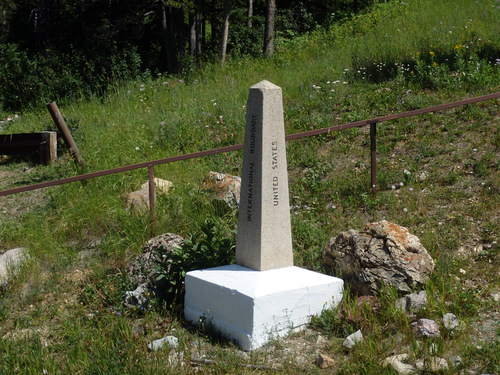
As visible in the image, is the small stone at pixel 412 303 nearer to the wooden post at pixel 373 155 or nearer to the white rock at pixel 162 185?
the wooden post at pixel 373 155

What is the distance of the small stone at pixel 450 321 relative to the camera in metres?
4.29

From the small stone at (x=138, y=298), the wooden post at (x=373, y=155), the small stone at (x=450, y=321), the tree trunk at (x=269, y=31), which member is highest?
the tree trunk at (x=269, y=31)

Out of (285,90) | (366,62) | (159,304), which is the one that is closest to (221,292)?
(159,304)

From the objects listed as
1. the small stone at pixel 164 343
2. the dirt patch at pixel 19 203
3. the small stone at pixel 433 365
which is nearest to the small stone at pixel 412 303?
the small stone at pixel 433 365

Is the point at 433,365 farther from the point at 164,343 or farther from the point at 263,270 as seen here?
the point at 164,343

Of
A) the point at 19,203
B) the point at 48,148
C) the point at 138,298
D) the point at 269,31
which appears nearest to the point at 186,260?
the point at 138,298

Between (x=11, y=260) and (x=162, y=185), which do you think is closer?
(x=11, y=260)

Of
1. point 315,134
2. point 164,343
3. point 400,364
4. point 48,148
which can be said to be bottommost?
point 48,148

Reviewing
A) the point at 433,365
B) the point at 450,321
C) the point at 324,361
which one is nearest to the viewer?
the point at 433,365

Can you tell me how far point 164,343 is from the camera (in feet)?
14.6

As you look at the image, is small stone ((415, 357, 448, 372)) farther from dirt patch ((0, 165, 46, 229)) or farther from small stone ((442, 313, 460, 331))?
dirt patch ((0, 165, 46, 229))

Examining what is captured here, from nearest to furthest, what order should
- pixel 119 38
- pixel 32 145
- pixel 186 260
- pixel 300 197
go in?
pixel 186 260 < pixel 300 197 < pixel 32 145 < pixel 119 38

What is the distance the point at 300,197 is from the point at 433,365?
3898 mm

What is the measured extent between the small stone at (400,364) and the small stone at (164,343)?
1.56 metres
